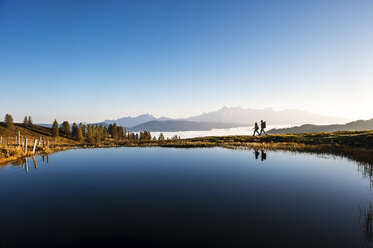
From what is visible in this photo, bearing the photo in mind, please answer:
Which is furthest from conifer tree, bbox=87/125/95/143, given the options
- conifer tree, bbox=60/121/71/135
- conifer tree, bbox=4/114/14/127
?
conifer tree, bbox=4/114/14/127

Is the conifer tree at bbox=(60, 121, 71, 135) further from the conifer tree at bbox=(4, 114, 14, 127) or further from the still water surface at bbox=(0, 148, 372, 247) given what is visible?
the still water surface at bbox=(0, 148, 372, 247)

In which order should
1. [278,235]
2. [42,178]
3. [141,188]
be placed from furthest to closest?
[42,178] < [141,188] < [278,235]

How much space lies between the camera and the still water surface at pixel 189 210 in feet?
21.3

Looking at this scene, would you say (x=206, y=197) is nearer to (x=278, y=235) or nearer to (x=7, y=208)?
(x=278, y=235)

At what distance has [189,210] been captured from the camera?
8.66 meters

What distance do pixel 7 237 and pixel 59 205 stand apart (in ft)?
9.15

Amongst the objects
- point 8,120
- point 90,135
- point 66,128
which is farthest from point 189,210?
point 8,120

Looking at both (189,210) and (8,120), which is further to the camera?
(8,120)

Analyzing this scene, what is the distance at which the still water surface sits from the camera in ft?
21.3

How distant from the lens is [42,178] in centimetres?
1477

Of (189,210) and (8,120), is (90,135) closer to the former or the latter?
(8,120)

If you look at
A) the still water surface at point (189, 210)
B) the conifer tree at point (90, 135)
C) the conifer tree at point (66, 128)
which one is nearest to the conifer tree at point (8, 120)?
the conifer tree at point (66, 128)

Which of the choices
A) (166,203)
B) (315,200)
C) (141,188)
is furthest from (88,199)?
(315,200)

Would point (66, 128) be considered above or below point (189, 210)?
above
